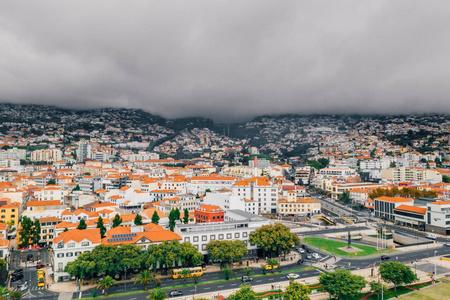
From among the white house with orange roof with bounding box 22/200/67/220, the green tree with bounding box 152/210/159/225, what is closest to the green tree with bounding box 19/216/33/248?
the white house with orange roof with bounding box 22/200/67/220

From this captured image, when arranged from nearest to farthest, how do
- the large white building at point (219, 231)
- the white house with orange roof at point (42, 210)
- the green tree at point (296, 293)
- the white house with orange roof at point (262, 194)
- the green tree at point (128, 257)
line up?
the green tree at point (296, 293) < the green tree at point (128, 257) < the large white building at point (219, 231) < the white house with orange roof at point (42, 210) < the white house with orange roof at point (262, 194)

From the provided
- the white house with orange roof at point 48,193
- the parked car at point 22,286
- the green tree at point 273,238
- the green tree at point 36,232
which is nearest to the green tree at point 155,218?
the green tree at point 36,232

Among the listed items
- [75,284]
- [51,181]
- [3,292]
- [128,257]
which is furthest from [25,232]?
[51,181]

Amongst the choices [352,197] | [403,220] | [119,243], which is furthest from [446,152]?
[119,243]

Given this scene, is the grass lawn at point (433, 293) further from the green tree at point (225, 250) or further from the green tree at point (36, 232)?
the green tree at point (36, 232)

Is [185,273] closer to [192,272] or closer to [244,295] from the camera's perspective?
[192,272]

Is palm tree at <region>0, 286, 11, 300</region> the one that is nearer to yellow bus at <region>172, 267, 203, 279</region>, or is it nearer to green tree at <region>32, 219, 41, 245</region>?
yellow bus at <region>172, 267, 203, 279</region>
